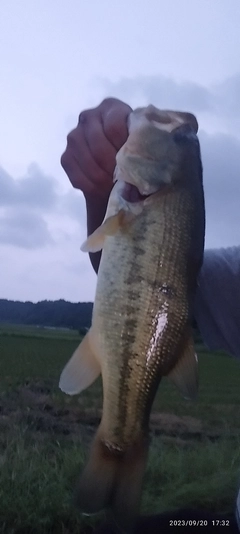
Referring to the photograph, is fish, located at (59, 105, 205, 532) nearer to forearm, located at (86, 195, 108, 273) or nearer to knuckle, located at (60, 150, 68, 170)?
knuckle, located at (60, 150, 68, 170)

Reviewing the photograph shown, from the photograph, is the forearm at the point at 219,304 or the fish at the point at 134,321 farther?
the forearm at the point at 219,304

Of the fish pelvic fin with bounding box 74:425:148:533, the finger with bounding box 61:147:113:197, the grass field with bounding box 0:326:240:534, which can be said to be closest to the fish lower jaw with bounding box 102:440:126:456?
the fish pelvic fin with bounding box 74:425:148:533

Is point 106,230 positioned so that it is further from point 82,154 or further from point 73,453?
point 73,453

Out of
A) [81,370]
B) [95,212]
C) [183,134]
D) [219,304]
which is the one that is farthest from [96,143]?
[219,304]

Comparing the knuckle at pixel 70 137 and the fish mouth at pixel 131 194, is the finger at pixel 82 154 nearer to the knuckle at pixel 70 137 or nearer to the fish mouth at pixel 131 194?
the knuckle at pixel 70 137

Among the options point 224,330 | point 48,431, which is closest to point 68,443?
point 48,431

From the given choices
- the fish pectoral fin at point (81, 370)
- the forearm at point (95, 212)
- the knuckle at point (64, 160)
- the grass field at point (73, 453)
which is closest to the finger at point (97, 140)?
the knuckle at point (64, 160)
